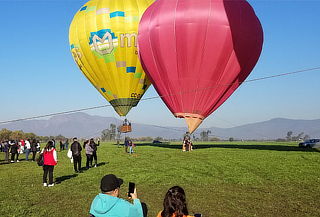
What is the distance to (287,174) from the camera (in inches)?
610

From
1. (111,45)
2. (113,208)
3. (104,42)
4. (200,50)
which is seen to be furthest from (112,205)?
(104,42)

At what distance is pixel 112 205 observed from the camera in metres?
4.07

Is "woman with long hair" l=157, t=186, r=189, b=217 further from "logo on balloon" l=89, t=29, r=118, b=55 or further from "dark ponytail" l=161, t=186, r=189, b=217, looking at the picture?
"logo on balloon" l=89, t=29, r=118, b=55

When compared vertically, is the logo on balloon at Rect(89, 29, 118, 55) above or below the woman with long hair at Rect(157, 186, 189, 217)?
above

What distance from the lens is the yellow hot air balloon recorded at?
100 feet

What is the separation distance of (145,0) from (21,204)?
26941mm

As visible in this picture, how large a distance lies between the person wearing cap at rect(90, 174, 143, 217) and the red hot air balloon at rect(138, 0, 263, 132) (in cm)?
1772

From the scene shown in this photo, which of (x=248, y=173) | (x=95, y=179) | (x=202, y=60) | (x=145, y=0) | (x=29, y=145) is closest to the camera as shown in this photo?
(x=95, y=179)

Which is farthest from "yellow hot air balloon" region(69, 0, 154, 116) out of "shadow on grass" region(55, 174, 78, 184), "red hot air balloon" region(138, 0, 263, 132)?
"shadow on grass" region(55, 174, 78, 184)

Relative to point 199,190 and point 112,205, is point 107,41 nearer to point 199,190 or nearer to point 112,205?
point 199,190

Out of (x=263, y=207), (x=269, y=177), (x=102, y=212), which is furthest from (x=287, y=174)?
(x=102, y=212)

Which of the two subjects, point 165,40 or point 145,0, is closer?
point 165,40

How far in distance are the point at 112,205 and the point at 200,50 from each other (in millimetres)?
17934

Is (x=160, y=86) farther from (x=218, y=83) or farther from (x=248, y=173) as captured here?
(x=248, y=173)
